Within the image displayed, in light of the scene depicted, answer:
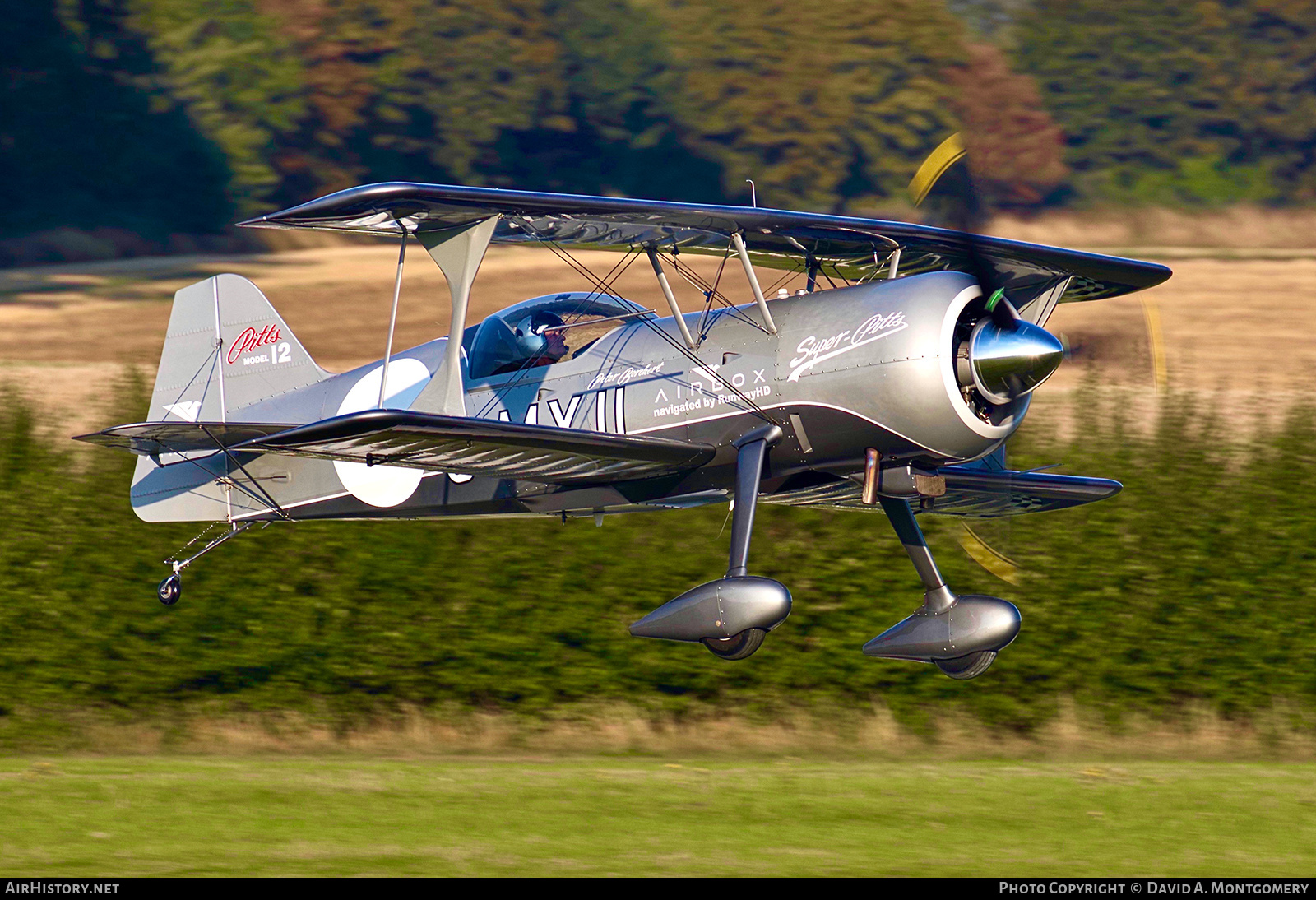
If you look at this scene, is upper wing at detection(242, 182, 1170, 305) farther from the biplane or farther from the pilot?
the pilot

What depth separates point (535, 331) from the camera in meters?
11.3

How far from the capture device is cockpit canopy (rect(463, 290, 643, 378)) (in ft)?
36.8

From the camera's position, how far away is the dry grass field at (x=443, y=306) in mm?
27109

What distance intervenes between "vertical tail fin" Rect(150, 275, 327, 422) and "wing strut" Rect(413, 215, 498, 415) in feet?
9.17

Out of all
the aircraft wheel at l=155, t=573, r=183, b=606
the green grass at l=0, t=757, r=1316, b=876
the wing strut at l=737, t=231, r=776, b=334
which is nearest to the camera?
the wing strut at l=737, t=231, r=776, b=334

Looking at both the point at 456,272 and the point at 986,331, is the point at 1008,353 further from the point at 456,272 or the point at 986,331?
the point at 456,272

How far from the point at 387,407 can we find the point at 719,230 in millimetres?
3024

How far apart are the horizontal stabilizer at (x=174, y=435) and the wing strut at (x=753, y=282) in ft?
11.0

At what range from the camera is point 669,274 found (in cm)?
3441

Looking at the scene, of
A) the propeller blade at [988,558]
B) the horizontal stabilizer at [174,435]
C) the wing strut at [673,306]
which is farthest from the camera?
the propeller blade at [988,558]

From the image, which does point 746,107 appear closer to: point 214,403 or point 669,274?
point 669,274

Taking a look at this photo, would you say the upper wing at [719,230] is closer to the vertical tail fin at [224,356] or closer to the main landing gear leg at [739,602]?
the main landing gear leg at [739,602]

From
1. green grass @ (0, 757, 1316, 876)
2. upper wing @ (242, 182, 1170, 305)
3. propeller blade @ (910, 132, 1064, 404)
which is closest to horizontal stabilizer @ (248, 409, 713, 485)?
upper wing @ (242, 182, 1170, 305)

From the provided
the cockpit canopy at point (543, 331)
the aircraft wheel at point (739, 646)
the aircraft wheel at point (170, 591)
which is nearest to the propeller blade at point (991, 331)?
the aircraft wheel at point (739, 646)
